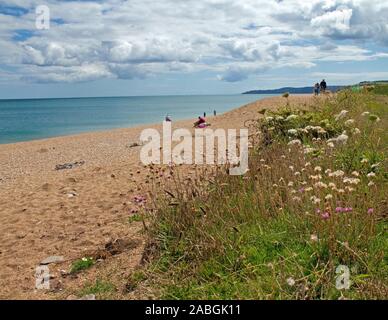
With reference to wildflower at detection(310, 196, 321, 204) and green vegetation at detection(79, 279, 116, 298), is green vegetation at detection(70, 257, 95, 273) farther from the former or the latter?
wildflower at detection(310, 196, 321, 204)

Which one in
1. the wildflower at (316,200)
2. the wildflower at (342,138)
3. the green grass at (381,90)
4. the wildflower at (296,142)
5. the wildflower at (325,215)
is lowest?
the wildflower at (325,215)

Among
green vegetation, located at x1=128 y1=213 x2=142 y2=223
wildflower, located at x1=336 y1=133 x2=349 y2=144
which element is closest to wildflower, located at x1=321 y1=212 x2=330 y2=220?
wildflower, located at x1=336 y1=133 x2=349 y2=144

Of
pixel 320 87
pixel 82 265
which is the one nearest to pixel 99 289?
pixel 82 265

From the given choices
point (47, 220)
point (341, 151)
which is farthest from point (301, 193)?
point (47, 220)

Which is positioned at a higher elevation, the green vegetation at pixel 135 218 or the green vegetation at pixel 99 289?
the green vegetation at pixel 135 218

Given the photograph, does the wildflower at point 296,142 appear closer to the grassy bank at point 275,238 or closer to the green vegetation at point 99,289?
the grassy bank at point 275,238

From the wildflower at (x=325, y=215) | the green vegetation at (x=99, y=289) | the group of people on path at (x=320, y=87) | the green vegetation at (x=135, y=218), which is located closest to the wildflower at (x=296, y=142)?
the green vegetation at (x=135, y=218)

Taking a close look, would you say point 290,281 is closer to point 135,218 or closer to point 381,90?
point 135,218

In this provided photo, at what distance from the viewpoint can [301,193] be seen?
494cm

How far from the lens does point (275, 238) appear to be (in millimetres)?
4543

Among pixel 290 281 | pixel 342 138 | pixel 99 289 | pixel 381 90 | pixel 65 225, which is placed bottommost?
pixel 65 225

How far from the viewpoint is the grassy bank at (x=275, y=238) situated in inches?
150
